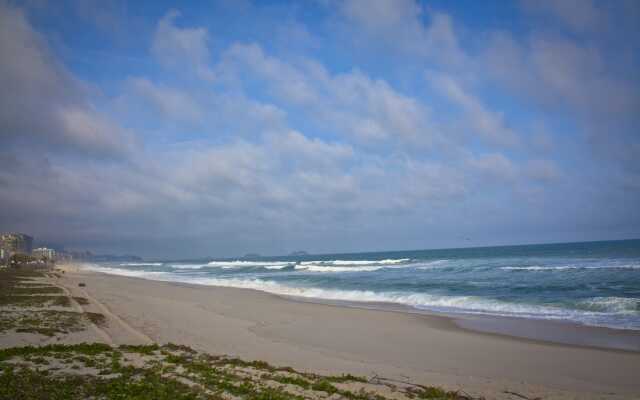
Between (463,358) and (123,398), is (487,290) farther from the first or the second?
(123,398)

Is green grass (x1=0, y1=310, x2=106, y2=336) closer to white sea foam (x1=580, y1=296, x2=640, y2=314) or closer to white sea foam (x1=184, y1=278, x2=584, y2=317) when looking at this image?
white sea foam (x1=184, y1=278, x2=584, y2=317)

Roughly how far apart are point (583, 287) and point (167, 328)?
22.0m

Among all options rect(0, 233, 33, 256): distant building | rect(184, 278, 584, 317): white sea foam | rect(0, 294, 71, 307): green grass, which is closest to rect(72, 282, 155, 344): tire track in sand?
rect(0, 294, 71, 307): green grass

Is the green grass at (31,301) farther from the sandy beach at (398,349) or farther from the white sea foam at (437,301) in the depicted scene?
the white sea foam at (437,301)

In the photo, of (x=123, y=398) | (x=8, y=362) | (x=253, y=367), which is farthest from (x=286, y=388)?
(x=8, y=362)

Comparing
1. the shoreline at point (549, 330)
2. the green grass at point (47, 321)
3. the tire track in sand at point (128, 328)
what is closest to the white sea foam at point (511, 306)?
the shoreline at point (549, 330)

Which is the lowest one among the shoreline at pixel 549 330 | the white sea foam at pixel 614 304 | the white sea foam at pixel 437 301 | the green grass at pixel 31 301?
the white sea foam at pixel 437 301

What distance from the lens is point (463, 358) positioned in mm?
9445

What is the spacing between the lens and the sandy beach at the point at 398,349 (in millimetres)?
7598

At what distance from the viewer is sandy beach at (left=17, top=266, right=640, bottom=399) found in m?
7.60

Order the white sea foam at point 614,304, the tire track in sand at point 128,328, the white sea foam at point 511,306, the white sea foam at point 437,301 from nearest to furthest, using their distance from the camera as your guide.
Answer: the tire track in sand at point 128,328 < the white sea foam at point 511,306 < the white sea foam at point 614,304 < the white sea foam at point 437,301

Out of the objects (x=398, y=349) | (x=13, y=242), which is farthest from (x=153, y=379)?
(x=13, y=242)

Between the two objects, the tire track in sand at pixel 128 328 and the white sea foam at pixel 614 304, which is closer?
the tire track in sand at pixel 128 328

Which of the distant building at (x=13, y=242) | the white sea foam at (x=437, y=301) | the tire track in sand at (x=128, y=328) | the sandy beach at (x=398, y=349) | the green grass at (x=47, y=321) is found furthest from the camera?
the distant building at (x=13, y=242)
